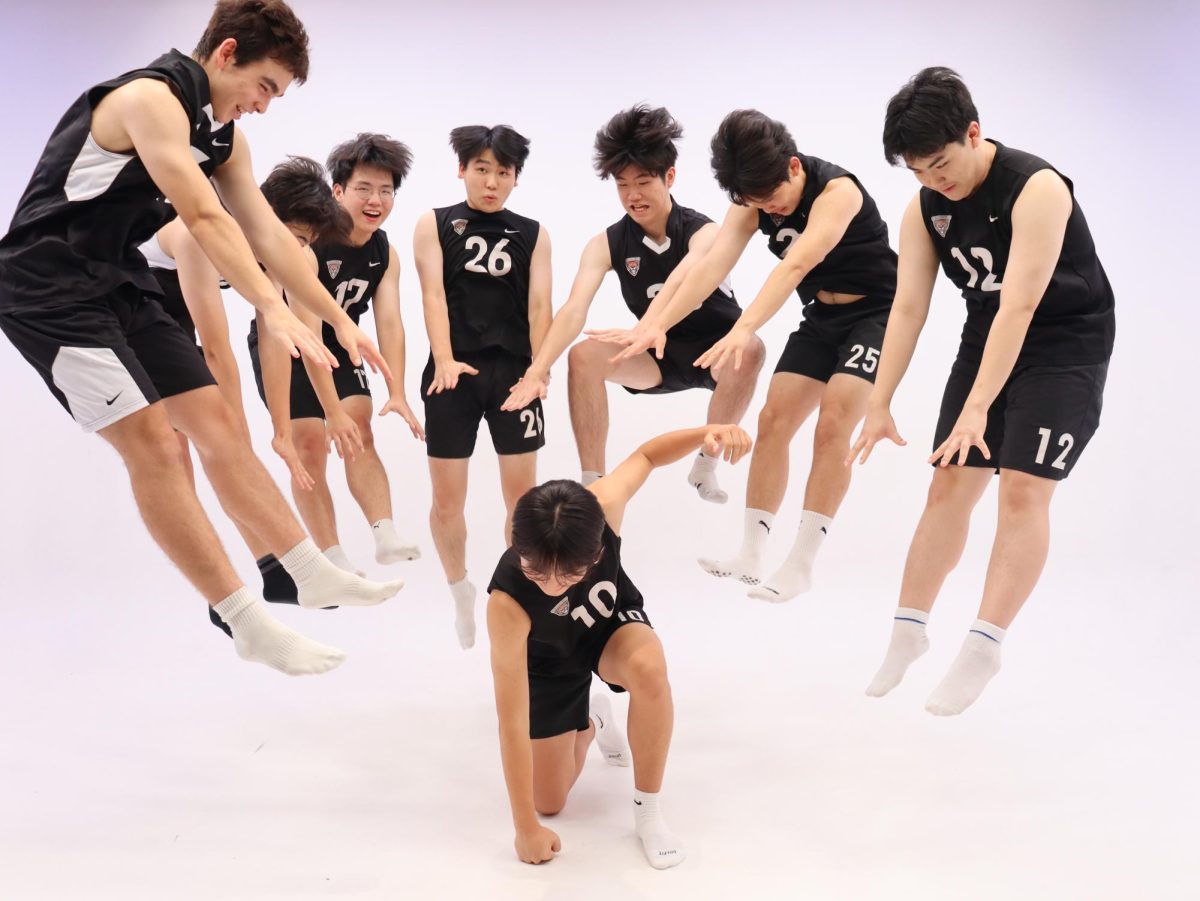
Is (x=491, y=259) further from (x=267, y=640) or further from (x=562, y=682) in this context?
(x=267, y=640)

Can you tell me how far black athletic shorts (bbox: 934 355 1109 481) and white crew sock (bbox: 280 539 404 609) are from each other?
6.10ft

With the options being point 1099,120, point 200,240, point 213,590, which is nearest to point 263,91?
point 200,240

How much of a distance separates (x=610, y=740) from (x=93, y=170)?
2.70 metres

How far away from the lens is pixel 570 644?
3.87 m

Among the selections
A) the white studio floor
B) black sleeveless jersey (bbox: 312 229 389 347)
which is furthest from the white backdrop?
black sleeveless jersey (bbox: 312 229 389 347)

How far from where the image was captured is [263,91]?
3.50 m

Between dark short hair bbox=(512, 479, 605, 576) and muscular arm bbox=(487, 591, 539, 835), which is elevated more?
dark short hair bbox=(512, 479, 605, 576)

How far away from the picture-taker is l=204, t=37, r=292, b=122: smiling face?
3.41 metres

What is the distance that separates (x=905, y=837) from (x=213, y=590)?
2.33m

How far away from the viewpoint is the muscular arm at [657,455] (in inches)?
149

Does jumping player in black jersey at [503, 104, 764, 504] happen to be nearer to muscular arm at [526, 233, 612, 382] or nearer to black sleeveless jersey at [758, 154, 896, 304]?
muscular arm at [526, 233, 612, 382]

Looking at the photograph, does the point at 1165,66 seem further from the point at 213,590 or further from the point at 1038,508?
the point at 213,590

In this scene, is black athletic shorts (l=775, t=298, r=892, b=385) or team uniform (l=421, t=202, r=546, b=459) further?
team uniform (l=421, t=202, r=546, b=459)

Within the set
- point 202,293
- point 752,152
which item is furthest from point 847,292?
point 202,293
